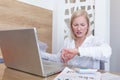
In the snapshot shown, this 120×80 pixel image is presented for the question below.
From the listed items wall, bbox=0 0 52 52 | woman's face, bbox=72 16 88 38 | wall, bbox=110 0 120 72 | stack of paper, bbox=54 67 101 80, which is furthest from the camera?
wall, bbox=110 0 120 72

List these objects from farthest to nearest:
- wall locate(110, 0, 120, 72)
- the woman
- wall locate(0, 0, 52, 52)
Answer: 1. wall locate(110, 0, 120, 72)
2. wall locate(0, 0, 52, 52)
3. the woman

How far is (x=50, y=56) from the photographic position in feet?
4.66

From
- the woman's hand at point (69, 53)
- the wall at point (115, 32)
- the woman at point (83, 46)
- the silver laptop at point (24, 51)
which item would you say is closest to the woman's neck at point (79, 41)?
the woman at point (83, 46)

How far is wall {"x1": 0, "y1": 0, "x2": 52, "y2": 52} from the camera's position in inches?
68.6

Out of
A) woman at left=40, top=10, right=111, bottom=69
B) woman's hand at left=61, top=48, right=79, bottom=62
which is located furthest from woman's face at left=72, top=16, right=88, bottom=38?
woman's hand at left=61, top=48, right=79, bottom=62

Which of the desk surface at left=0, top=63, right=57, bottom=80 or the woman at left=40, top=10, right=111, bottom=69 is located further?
the woman at left=40, top=10, right=111, bottom=69

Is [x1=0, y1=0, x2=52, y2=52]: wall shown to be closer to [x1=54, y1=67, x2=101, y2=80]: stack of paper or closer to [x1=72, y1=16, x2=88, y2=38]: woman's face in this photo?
[x1=72, y1=16, x2=88, y2=38]: woman's face

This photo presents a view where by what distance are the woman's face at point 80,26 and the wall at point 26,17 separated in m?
0.60

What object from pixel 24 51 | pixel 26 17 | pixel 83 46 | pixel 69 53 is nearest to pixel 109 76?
pixel 69 53

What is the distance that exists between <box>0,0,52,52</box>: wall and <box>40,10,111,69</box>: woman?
1.66 ft

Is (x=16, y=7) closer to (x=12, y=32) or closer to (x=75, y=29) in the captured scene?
(x=75, y=29)

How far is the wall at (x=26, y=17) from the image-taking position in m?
1.74

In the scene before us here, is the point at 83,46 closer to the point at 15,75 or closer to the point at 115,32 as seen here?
the point at 15,75

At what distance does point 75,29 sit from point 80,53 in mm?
414
